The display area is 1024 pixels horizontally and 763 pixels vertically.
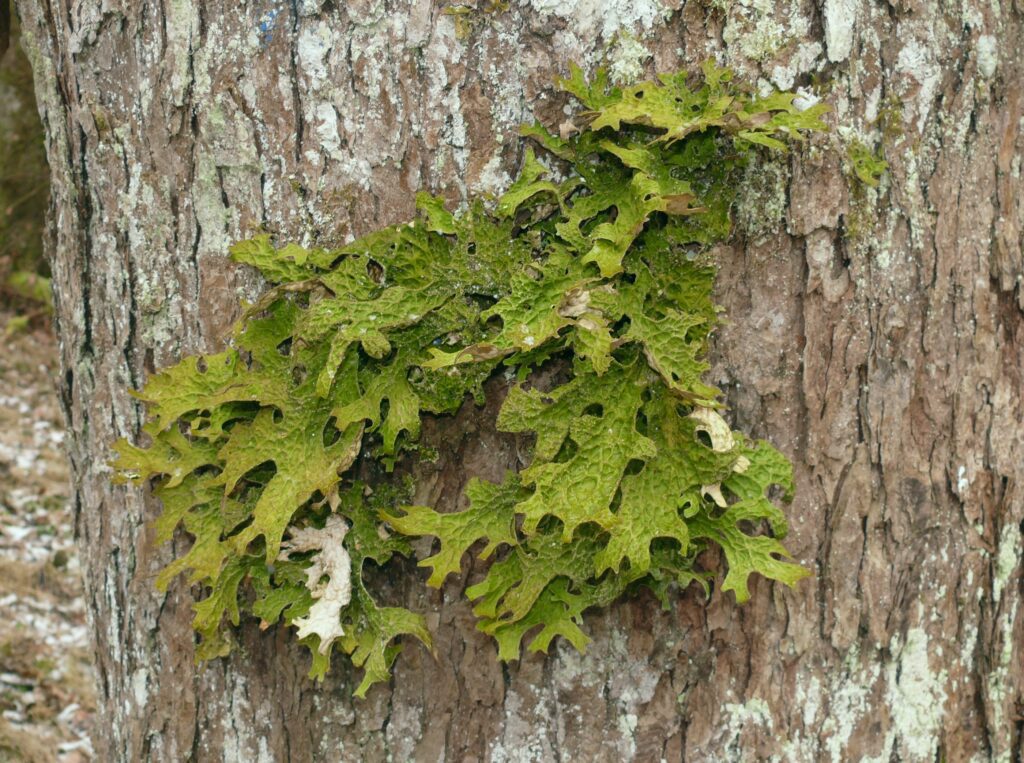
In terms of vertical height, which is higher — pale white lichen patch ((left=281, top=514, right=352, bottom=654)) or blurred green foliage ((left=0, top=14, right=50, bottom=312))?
blurred green foliage ((left=0, top=14, right=50, bottom=312))

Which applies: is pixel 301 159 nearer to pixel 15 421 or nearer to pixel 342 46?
pixel 342 46

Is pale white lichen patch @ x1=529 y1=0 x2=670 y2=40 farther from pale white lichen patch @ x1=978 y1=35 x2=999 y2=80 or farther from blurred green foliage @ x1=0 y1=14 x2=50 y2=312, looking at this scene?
blurred green foliage @ x1=0 y1=14 x2=50 y2=312

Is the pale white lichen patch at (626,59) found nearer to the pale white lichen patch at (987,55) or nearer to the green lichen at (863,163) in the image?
the green lichen at (863,163)

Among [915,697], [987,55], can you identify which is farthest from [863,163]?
[915,697]

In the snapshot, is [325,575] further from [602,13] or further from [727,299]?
[602,13]

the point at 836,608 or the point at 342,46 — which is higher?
the point at 342,46

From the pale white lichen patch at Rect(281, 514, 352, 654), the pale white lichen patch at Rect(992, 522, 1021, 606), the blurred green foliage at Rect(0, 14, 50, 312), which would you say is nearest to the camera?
the pale white lichen patch at Rect(281, 514, 352, 654)

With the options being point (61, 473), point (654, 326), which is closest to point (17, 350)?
point (61, 473)

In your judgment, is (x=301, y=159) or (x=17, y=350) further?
(x=17, y=350)

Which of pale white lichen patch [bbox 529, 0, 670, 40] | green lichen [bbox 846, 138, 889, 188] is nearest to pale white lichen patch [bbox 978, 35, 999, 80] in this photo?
green lichen [bbox 846, 138, 889, 188]

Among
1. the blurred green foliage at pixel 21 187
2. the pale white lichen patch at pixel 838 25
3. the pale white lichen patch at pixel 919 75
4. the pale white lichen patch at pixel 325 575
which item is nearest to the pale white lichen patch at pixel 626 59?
A: the pale white lichen patch at pixel 838 25
